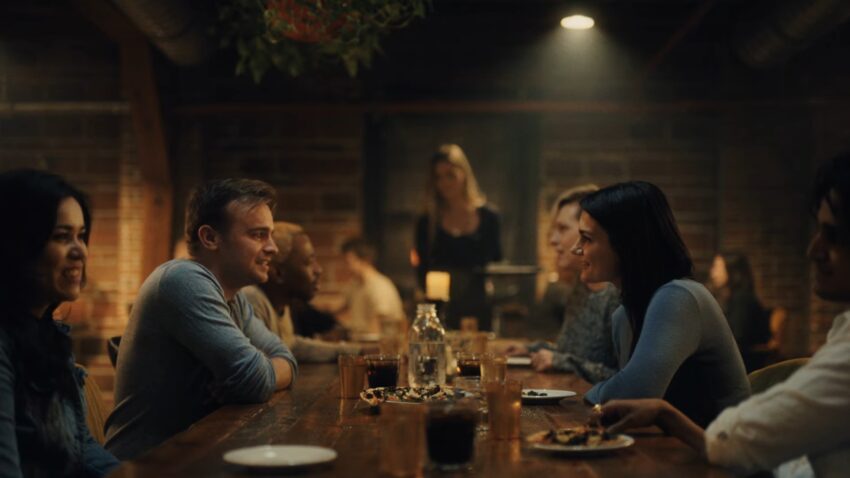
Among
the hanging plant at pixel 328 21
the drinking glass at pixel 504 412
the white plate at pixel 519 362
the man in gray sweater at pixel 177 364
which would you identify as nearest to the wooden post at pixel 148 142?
the hanging plant at pixel 328 21

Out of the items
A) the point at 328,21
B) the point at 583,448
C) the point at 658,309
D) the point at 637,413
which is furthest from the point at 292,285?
the point at 583,448

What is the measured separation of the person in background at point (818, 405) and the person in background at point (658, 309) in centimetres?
47

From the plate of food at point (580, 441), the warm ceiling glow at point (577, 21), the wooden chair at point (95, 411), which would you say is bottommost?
the wooden chair at point (95, 411)

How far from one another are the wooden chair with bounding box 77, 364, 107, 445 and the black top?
10.4 feet

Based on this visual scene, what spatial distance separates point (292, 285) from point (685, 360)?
1770 millimetres

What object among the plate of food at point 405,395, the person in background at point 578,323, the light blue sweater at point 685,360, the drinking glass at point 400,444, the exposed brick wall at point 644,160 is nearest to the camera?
the drinking glass at point 400,444

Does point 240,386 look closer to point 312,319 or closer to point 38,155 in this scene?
point 312,319

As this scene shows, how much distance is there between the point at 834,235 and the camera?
1.85 metres

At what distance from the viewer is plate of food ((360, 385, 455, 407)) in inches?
98.7

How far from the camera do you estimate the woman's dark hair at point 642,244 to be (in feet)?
8.52

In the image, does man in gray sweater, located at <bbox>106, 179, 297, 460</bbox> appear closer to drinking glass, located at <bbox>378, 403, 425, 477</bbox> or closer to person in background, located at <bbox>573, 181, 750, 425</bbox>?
person in background, located at <bbox>573, 181, 750, 425</bbox>

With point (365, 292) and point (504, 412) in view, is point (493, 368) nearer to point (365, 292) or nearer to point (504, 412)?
point (504, 412)

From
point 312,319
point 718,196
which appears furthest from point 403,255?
point 312,319

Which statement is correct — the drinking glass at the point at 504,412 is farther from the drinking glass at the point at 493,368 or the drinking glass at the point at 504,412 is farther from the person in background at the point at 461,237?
the person in background at the point at 461,237
